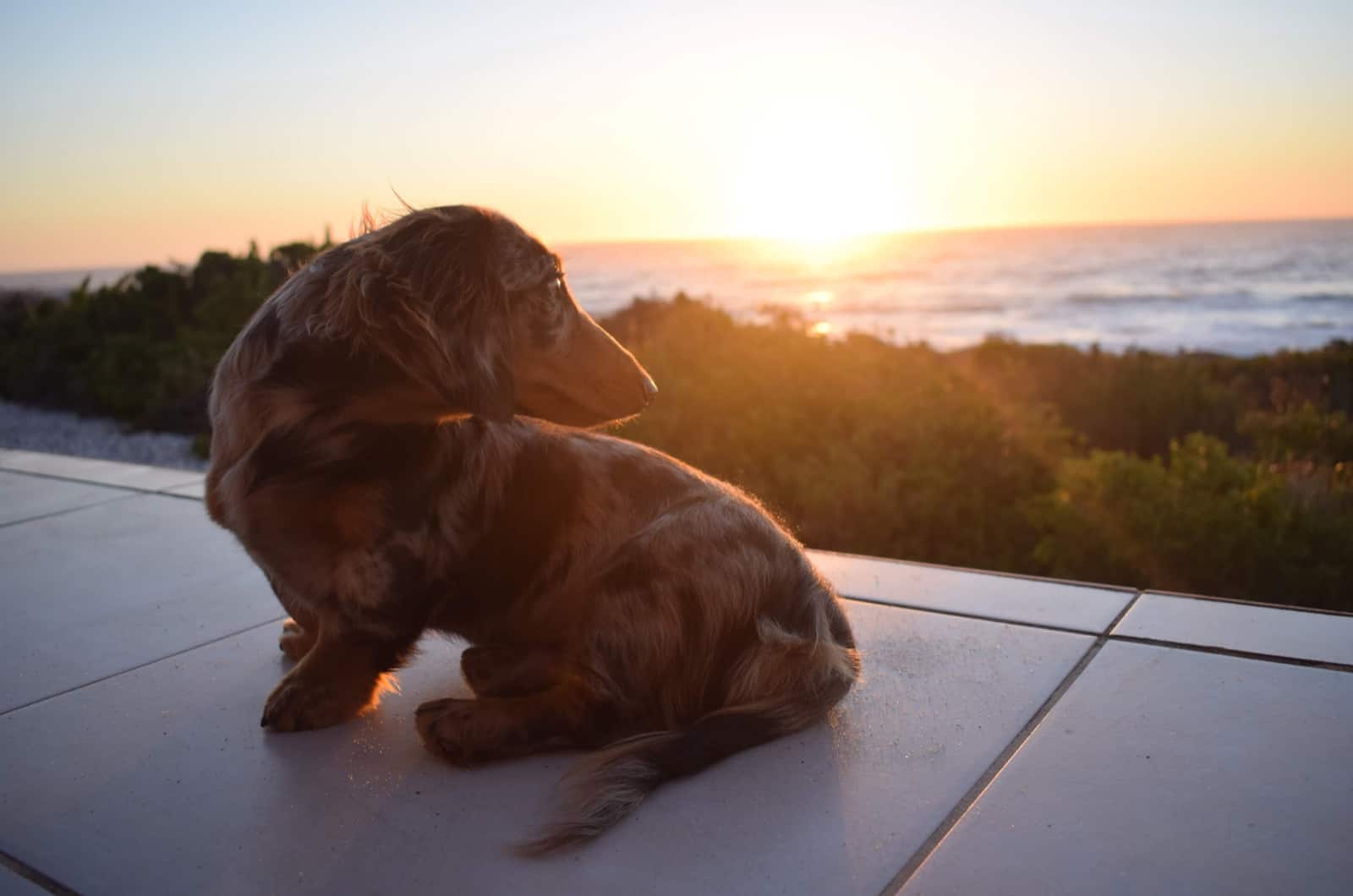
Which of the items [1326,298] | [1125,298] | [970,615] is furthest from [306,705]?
[1125,298]

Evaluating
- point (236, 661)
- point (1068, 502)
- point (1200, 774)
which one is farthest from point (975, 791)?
point (1068, 502)

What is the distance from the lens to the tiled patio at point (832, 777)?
1.59m

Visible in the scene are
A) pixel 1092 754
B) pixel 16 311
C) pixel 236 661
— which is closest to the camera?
pixel 1092 754

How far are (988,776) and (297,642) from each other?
1.65 meters

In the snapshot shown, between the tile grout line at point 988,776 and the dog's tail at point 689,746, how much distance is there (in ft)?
1.16

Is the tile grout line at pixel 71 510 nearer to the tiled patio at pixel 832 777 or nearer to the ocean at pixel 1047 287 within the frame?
the tiled patio at pixel 832 777

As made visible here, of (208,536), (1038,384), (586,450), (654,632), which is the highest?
(586,450)

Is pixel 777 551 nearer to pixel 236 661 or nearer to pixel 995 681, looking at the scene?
pixel 995 681

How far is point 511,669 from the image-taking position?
86.3 inches

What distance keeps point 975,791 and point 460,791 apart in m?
0.94

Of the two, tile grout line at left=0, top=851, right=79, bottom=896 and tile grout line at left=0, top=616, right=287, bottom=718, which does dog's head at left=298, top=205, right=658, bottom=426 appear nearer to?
tile grout line at left=0, top=851, right=79, bottom=896

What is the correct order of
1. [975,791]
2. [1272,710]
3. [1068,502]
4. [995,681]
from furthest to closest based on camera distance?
[1068,502], [995,681], [1272,710], [975,791]

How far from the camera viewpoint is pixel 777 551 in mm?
2178

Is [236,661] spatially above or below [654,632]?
below
